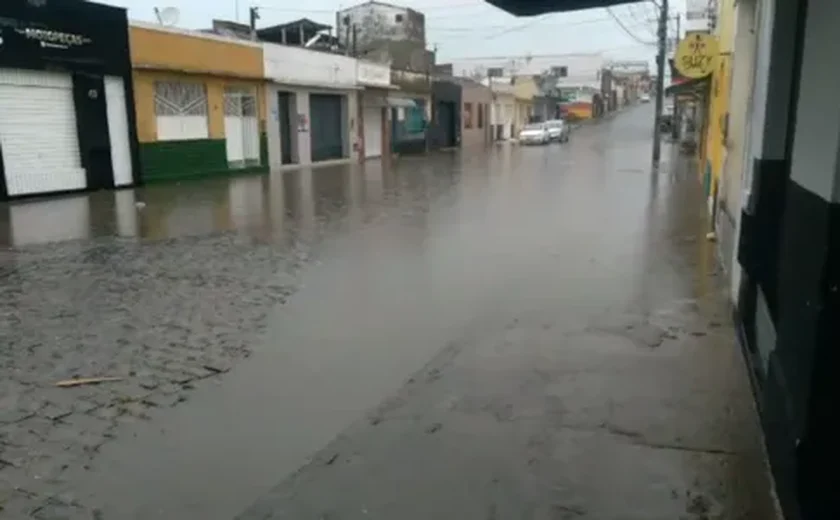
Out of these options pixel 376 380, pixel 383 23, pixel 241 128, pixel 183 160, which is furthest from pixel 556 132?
pixel 376 380

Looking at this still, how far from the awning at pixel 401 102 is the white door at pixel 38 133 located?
830 inches

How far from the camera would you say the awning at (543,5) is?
5.26 metres

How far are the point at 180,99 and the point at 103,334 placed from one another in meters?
18.4

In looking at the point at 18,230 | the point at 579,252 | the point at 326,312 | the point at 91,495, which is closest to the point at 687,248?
the point at 579,252

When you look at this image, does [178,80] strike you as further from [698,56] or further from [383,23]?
[383,23]

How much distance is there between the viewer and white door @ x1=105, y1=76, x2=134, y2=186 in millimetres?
20438

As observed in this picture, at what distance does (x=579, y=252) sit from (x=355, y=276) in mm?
3358

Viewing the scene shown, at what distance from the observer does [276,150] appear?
28.3 metres

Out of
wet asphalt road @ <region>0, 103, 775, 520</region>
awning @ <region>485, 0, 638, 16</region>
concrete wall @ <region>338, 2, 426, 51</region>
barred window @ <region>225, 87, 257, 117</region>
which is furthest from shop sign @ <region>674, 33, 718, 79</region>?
concrete wall @ <region>338, 2, 426, 51</region>

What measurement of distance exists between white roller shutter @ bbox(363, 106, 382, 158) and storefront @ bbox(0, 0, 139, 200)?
54.6 feet

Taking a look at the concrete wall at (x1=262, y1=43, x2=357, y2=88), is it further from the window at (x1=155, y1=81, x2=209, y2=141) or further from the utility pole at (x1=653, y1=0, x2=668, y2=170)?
the utility pole at (x1=653, y1=0, x2=668, y2=170)

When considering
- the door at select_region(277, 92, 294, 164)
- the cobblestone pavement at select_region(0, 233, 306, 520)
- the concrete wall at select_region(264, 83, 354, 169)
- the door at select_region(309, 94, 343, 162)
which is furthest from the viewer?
the door at select_region(309, 94, 343, 162)

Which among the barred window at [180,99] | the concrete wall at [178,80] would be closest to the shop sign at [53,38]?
the concrete wall at [178,80]

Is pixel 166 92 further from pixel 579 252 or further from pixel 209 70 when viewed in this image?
pixel 579 252
